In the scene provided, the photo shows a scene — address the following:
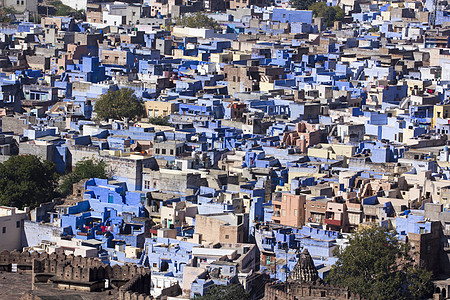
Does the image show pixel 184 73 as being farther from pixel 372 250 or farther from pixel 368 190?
pixel 372 250

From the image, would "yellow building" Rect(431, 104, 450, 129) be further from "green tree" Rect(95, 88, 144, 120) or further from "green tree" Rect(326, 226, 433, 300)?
"green tree" Rect(326, 226, 433, 300)

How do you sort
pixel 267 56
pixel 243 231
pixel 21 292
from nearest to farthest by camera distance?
pixel 21 292 < pixel 243 231 < pixel 267 56

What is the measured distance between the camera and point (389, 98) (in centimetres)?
5219

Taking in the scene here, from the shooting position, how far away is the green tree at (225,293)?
93.5ft

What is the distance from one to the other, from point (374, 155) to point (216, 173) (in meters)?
5.10

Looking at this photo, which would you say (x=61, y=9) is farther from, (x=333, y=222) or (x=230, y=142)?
(x=333, y=222)

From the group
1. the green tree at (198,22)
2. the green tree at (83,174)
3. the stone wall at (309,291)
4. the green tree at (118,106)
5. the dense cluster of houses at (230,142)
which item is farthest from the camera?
the green tree at (198,22)

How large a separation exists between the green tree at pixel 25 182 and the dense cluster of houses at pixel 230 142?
123cm

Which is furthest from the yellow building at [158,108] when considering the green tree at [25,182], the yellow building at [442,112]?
the green tree at [25,182]

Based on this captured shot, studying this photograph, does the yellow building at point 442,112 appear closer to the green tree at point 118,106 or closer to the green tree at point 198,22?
the green tree at point 118,106

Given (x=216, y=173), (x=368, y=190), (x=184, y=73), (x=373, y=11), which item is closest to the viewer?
(x=368, y=190)

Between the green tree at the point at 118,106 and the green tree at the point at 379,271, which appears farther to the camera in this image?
the green tree at the point at 118,106

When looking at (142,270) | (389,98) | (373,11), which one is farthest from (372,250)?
(373,11)

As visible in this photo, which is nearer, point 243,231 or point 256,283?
point 256,283
